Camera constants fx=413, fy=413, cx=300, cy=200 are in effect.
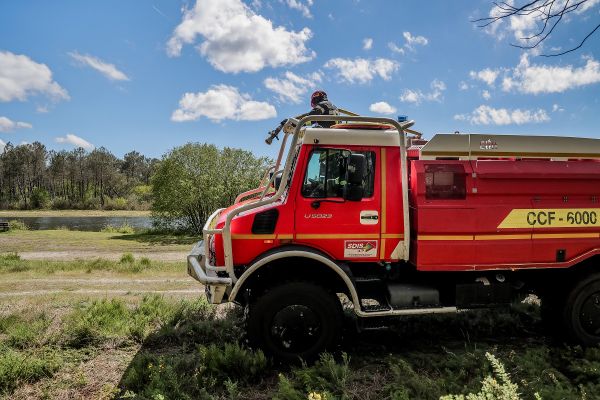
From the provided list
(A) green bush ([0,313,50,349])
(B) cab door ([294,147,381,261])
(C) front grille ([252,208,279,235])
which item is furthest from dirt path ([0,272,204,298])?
(B) cab door ([294,147,381,261])

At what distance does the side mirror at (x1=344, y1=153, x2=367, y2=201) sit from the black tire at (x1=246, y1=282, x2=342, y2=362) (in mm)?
1214

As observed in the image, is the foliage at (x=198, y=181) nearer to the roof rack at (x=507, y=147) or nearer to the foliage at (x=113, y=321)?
the foliage at (x=113, y=321)

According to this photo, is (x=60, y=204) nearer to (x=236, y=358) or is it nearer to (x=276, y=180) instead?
(x=276, y=180)

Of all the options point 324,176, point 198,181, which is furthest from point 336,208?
point 198,181

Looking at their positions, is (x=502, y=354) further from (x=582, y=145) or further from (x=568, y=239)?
(x=582, y=145)

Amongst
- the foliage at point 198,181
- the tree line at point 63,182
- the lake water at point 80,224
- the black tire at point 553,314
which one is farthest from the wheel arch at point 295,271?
the tree line at point 63,182

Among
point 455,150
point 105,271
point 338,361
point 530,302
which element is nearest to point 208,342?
point 338,361

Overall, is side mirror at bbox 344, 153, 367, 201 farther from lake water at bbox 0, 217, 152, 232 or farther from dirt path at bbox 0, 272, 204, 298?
lake water at bbox 0, 217, 152, 232

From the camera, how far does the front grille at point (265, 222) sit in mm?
5105

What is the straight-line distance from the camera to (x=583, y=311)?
548 centimetres

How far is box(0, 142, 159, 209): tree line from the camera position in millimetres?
82250

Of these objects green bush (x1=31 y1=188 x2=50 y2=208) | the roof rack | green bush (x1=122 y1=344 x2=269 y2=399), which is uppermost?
green bush (x1=31 y1=188 x2=50 y2=208)

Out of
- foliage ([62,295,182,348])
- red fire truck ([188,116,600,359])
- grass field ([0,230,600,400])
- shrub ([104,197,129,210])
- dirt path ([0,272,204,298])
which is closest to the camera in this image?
grass field ([0,230,600,400])

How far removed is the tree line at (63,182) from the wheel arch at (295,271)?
8016 cm
